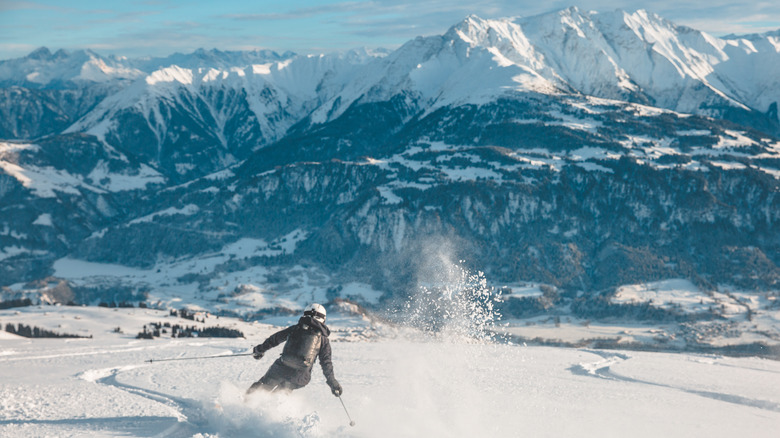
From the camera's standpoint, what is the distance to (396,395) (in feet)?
133

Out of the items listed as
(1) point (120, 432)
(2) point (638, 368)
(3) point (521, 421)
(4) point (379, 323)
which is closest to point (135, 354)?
(1) point (120, 432)

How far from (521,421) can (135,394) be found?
18.7 metres

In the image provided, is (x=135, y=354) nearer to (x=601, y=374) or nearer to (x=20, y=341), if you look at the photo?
(x=20, y=341)

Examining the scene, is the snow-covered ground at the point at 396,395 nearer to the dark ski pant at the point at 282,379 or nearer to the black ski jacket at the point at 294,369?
the dark ski pant at the point at 282,379

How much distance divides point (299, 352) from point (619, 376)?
30382 millimetres

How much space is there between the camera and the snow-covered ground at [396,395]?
31.5 metres

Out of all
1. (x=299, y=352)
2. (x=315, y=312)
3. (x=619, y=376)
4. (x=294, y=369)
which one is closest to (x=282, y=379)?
(x=294, y=369)

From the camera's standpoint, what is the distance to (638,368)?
60.2m

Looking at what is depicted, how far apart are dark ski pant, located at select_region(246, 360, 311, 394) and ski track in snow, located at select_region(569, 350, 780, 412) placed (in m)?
27.3

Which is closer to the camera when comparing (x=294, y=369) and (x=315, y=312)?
(x=315, y=312)

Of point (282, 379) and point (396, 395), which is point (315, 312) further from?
point (396, 395)

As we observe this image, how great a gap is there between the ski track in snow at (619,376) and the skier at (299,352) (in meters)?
27.1

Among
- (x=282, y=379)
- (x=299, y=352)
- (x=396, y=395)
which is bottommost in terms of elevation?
(x=396, y=395)

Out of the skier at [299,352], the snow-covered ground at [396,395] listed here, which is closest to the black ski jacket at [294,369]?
the skier at [299,352]
